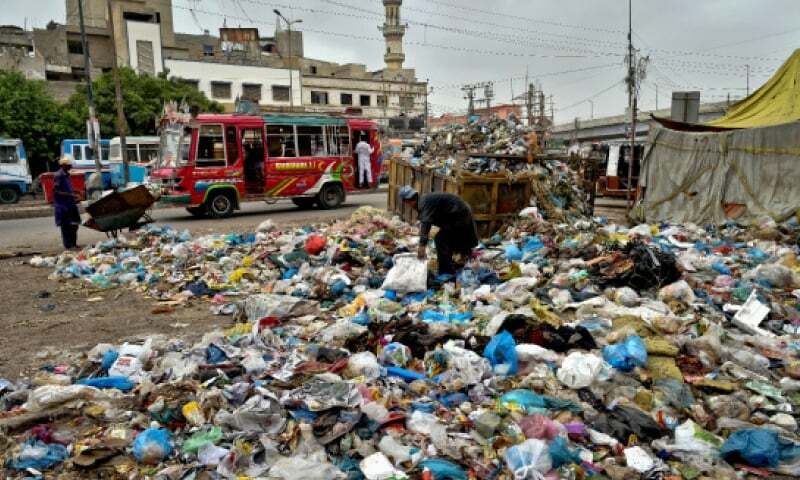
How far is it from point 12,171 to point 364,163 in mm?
12851

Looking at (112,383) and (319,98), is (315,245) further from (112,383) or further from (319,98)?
(319,98)

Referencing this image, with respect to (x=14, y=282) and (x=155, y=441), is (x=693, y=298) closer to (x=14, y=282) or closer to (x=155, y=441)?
(x=155, y=441)

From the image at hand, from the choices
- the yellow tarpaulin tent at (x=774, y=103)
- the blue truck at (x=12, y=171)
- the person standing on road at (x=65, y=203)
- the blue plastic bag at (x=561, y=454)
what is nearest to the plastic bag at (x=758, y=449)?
the blue plastic bag at (x=561, y=454)

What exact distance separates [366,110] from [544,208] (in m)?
37.8

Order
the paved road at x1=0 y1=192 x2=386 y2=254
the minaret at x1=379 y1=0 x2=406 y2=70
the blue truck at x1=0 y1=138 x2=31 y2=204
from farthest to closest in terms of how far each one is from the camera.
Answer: the minaret at x1=379 y1=0 x2=406 y2=70, the blue truck at x1=0 y1=138 x2=31 y2=204, the paved road at x1=0 y1=192 x2=386 y2=254

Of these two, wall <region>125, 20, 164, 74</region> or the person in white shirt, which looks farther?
wall <region>125, 20, 164, 74</region>

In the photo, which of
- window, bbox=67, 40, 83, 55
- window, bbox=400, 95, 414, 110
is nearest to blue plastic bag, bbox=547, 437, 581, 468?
window, bbox=67, 40, 83, 55

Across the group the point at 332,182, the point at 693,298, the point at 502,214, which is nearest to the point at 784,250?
the point at 693,298

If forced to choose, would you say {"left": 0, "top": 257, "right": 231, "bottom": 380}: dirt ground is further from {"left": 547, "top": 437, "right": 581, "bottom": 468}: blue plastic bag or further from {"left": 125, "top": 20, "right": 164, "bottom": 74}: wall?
{"left": 125, "top": 20, "right": 164, "bottom": 74}: wall

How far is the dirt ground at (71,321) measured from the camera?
5.05 meters

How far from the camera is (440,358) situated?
13.8 feet

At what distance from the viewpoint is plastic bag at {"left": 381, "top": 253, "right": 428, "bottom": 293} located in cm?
623

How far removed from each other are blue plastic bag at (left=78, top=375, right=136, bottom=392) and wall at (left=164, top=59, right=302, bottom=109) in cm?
3622

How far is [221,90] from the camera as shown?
126 feet
